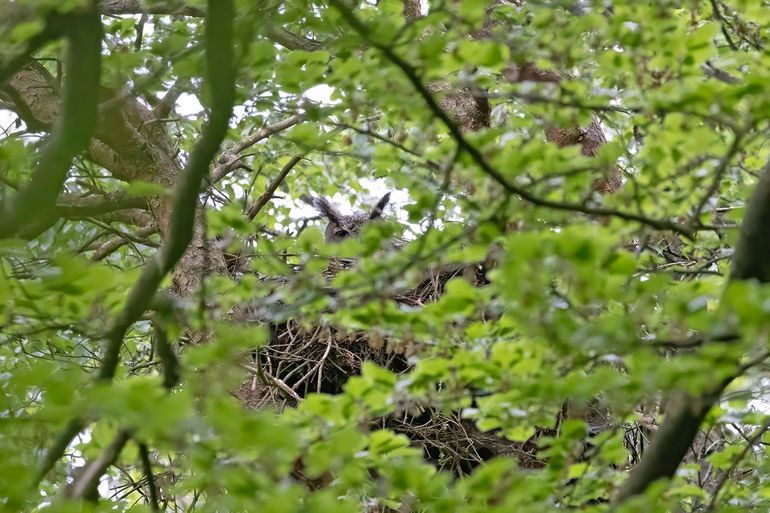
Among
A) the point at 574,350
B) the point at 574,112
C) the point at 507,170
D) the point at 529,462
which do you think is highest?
the point at 574,112

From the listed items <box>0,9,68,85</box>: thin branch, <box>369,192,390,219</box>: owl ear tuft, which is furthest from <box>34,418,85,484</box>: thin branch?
<box>369,192,390,219</box>: owl ear tuft

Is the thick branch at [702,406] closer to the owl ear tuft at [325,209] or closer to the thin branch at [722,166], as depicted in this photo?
the thin branch at [722,166]

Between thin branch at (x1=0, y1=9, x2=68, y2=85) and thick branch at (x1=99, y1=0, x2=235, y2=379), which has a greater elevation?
thin branch at (x1=0, y1=9, x2=68, y2=85)

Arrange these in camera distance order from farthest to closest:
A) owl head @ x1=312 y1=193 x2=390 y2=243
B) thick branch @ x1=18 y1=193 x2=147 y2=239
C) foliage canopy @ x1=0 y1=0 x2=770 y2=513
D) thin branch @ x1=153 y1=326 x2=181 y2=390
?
owl head @ x1=312 y1=193 x2=390 y2=243 → thick branch @ x1=18 y1=193 x2=147 y2=239 → thin branch @ x1=153 y1=326 x2=181 y2=390 → foliage canopy @ x1=0 y1=0 x2=770 y2=513

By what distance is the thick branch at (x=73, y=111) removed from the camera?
1799mm

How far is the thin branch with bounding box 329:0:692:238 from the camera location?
1.75m

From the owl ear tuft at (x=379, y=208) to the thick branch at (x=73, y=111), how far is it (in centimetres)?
377

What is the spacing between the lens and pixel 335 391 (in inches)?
173

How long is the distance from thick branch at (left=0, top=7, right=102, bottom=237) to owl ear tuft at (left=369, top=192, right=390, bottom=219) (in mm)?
3774

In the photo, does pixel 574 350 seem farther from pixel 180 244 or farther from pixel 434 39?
pixel 180 244

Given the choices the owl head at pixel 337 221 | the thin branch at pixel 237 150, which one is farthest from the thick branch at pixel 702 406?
the owl head at pixel 337 221

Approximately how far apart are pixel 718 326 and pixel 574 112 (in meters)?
0.73

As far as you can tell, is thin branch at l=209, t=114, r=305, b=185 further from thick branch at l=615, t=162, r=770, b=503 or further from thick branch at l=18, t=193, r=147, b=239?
thick branch at l=615, t=162, r=770, b=503

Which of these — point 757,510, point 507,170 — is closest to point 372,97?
point 507,170
